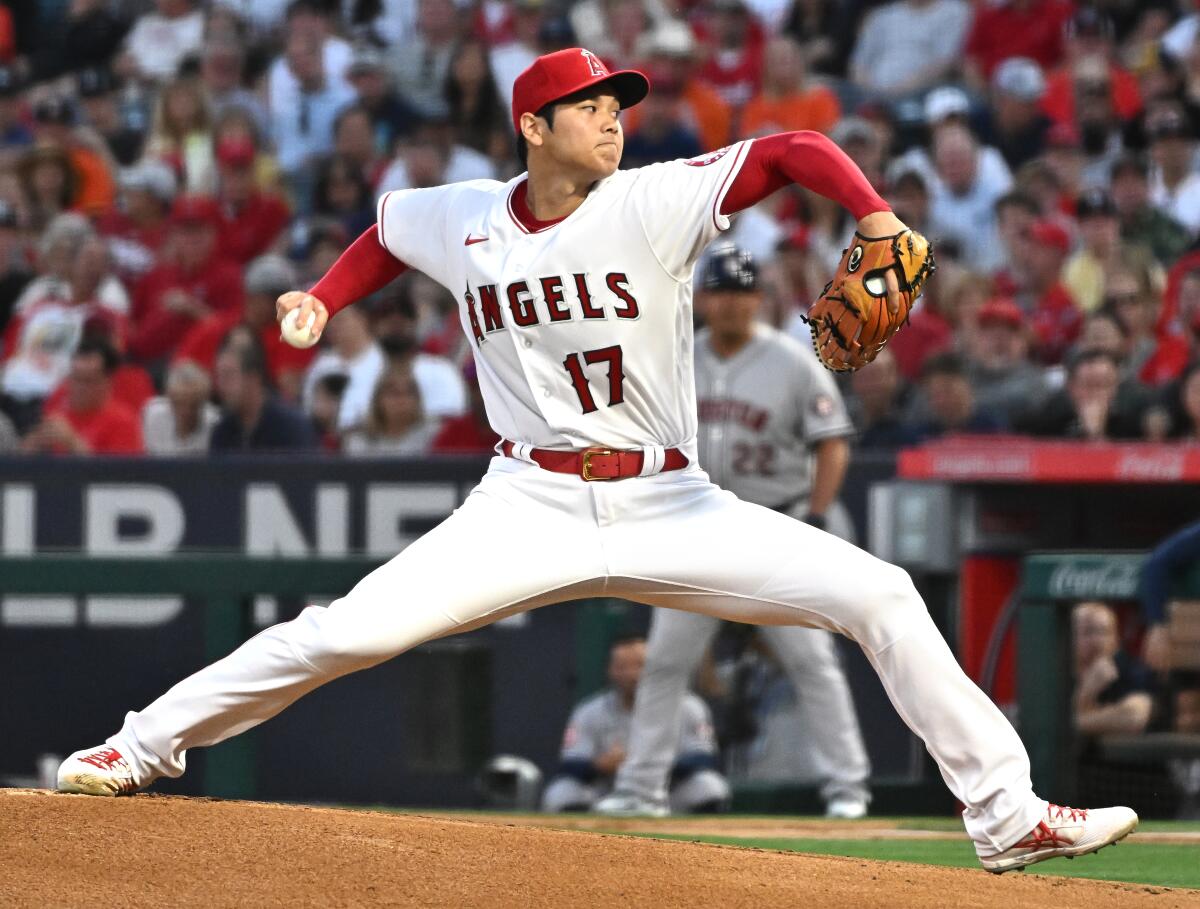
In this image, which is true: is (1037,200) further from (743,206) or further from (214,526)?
(743,206)

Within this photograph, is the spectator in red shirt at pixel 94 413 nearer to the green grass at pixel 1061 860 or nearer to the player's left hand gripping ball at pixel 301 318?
the green grass at pixel 1061 860

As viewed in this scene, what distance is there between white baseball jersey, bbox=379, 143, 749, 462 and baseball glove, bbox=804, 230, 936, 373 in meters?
0.36

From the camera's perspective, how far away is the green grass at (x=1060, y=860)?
194 inches

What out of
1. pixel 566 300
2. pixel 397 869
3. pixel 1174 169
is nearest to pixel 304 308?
pixel 566 300

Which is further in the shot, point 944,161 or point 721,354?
point 944,161

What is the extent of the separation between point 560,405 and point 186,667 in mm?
4114

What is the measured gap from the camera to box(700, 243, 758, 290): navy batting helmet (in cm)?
697

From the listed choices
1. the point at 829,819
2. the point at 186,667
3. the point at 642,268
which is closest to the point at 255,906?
the point at 642,268

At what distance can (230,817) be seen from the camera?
4211mm

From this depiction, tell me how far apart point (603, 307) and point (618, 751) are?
10.4 feet

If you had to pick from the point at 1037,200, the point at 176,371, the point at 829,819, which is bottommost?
the point at 829,819

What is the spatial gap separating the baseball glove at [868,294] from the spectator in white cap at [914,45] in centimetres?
731

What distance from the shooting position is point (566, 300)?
4.23 metres

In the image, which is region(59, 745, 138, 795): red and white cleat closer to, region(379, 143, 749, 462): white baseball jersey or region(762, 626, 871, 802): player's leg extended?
region(379, 143, 749, 462): white baseball jersey
